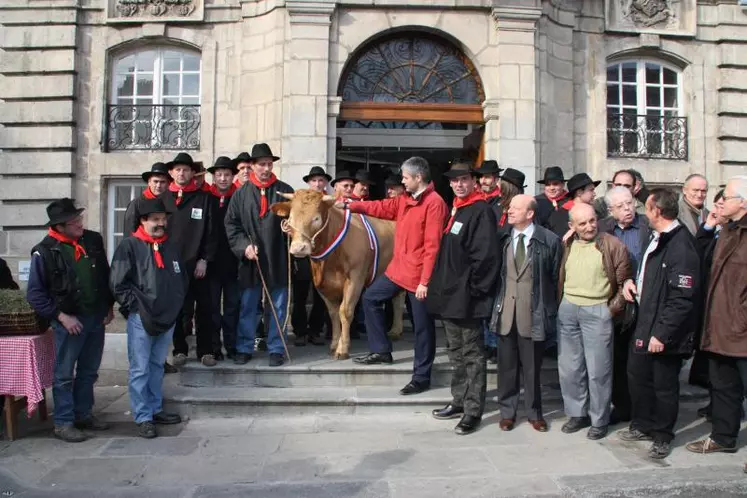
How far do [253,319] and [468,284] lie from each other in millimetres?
2548

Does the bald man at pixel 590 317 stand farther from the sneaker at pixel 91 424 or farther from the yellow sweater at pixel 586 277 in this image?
the sneaker at pixel 91 424

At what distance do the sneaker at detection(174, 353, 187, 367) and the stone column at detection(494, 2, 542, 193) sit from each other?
5869mm

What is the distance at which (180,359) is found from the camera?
22.9 ft

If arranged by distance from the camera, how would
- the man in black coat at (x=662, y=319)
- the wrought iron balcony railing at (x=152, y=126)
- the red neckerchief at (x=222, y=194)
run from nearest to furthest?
the man in black coat at (x=662, y=319) → the red neckerchief at (x=222, y=194) → the wrought iron balcony railing at (x=152, y=126)

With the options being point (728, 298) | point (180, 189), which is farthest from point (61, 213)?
point (728, 298)

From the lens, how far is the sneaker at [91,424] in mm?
5926

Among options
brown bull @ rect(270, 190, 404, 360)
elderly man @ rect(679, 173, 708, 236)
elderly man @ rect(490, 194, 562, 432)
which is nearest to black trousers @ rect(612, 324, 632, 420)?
elderly man @ rect(490, 194, 562, 432)

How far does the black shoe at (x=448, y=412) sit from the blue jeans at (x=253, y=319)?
1.88 meters

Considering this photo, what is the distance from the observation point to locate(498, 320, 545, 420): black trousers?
18.8 feet

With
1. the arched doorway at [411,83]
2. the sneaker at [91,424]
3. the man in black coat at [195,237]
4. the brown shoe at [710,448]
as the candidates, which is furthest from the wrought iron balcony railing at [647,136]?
the sneaker at [91,424]

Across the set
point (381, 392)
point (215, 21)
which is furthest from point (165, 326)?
point (215, 21)

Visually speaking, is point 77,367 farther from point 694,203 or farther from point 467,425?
point 694,203

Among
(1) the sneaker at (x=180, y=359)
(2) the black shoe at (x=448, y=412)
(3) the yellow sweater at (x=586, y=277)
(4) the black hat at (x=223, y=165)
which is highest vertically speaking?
(4) the black hat at (x=223, y=165)

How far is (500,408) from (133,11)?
9.48 m
